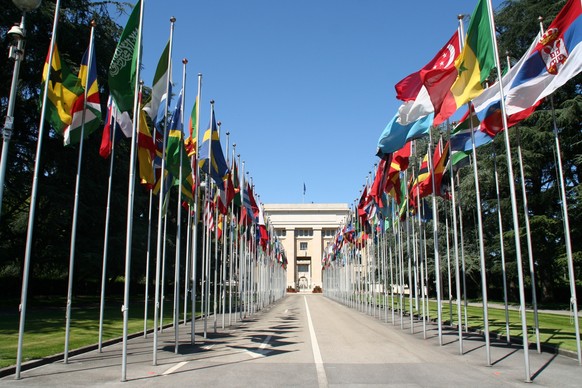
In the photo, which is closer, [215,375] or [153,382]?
[153,382]

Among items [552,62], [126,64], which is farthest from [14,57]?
[552,62]

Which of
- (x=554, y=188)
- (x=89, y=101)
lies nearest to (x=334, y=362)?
(x=89, y=101)

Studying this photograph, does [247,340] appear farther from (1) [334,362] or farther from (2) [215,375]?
(2) [215,375]

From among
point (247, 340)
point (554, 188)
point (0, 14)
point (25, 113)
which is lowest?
point (247, 340)

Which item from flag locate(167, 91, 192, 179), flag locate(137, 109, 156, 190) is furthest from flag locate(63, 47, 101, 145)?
flag locate(167, 91, 192, 179)

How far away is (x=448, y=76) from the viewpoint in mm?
12992

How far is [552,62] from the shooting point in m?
11.7

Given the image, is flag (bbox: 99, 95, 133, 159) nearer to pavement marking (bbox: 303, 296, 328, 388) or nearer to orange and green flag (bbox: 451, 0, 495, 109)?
pavement marking (bbox: 303, 296, 328, 388)

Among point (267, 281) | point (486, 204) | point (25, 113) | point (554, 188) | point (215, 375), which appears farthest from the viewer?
point (267, 281)

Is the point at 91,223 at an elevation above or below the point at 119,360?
above

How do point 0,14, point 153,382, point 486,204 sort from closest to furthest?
point 153,382 < point 0,14 < point 486,204

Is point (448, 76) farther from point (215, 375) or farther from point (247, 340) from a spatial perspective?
point (247, 340)

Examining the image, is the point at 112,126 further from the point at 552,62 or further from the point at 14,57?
the point at 552,62

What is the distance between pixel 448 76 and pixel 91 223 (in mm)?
28160
